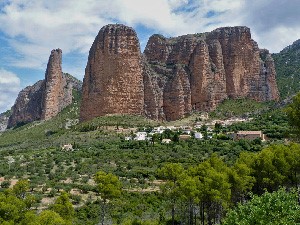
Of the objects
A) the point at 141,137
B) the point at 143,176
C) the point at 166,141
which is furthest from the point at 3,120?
the point at 143,176

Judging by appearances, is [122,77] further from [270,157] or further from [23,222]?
[23,222]

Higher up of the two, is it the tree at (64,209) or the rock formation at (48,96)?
the rock formation at (48,96)

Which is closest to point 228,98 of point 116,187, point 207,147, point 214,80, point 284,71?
point 214,80

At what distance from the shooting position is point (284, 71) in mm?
126312

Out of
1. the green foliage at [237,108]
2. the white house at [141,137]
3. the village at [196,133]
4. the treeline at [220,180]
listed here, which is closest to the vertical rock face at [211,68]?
the green foliage at [237,108]

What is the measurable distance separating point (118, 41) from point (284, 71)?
58315mm

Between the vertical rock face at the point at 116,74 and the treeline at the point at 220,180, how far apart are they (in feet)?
197

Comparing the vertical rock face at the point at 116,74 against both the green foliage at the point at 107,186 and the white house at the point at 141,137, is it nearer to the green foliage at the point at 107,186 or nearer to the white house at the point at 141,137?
the white house at the point at 141,137

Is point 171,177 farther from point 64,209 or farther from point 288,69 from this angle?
point 288,69

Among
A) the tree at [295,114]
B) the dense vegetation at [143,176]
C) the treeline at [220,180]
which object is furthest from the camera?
the tree at [295,114]

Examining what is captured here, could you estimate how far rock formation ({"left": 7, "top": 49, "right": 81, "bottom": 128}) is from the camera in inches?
5079

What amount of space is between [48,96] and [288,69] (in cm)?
7473

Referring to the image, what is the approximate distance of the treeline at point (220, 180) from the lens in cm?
2742

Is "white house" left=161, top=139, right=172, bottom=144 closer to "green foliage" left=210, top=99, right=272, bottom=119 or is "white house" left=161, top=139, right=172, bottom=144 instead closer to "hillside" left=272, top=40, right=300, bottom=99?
"green foliage" left=210, top=99, right=272, bottom=119
